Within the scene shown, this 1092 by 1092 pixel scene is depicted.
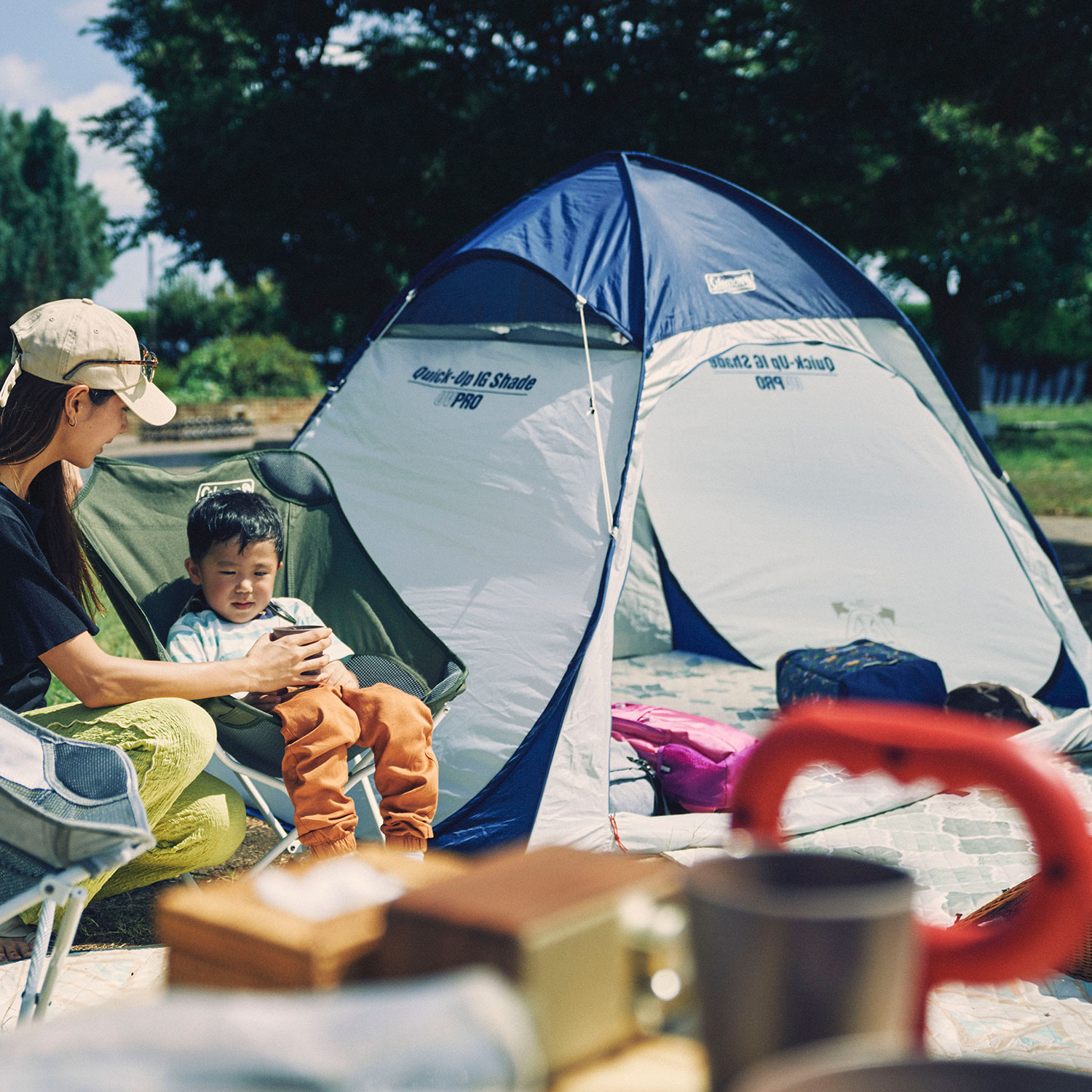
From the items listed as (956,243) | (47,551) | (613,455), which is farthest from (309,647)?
(956,243)

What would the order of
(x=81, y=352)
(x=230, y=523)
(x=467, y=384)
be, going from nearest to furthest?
(x=81, y=352)
(x=230, y=523)
(x=467, y=384)

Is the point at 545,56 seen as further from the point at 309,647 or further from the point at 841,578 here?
the point at 309,647

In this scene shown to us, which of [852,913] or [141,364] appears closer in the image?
[852,913]

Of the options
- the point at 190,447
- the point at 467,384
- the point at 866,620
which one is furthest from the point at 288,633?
the point at 190,447

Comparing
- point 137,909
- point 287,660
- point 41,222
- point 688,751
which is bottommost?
point 137,909

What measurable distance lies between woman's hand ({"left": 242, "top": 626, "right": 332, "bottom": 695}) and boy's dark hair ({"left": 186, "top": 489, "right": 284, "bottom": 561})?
0.33m

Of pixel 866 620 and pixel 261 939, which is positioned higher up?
pixel 261 939

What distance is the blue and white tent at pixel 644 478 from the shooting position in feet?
9.41

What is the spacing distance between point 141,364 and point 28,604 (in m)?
0.57

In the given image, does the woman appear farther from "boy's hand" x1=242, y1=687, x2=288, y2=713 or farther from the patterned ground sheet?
the patterned ground sheet

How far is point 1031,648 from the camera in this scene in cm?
399

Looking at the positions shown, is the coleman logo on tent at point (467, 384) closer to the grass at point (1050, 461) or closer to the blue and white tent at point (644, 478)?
the blue and white tent at point (644, 478)

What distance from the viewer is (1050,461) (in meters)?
13.4

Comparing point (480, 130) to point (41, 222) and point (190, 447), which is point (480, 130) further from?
point (41, 222)
